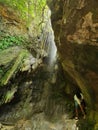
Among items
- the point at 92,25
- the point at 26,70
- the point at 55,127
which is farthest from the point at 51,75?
the point at 92,25

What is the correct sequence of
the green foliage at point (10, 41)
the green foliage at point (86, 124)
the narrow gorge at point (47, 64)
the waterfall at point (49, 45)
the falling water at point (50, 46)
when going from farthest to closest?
1. the waterfall at point (49, 45)
2. the falling water at point (50, 46)
3. the green foliage at point (10, 41)
4. the green foliage at point (86, 124)
5. the narrow gorge at point (47, 64)

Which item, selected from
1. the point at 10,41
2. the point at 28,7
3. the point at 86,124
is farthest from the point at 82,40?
the point at 28,7

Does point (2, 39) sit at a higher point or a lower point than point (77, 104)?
higher

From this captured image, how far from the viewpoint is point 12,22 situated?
508 inches

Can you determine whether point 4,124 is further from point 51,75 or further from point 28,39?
point 28,39

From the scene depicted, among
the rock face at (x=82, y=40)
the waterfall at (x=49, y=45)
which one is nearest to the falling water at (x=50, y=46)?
the waterfall at (x=49, y=45)

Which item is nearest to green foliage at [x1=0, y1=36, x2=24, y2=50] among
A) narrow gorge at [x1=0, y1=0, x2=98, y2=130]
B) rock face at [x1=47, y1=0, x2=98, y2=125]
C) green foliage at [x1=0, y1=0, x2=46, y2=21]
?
narrow gorge at [x1=0, y1=0, x2=98, y2=130]

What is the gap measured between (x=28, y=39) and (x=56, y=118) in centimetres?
499

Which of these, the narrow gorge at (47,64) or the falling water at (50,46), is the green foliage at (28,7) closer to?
the narrow gorge at (47,64)

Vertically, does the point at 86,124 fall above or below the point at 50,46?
below

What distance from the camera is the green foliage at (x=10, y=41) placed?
38.1ft

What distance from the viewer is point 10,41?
1196 centimetres

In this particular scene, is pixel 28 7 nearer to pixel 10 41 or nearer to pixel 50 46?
pixel 50 46

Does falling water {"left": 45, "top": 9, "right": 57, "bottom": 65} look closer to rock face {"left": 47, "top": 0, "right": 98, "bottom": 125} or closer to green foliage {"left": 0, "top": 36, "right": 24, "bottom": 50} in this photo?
green foliage {"left": 0, "top": 36, "right": 24, "bottom": 50}
